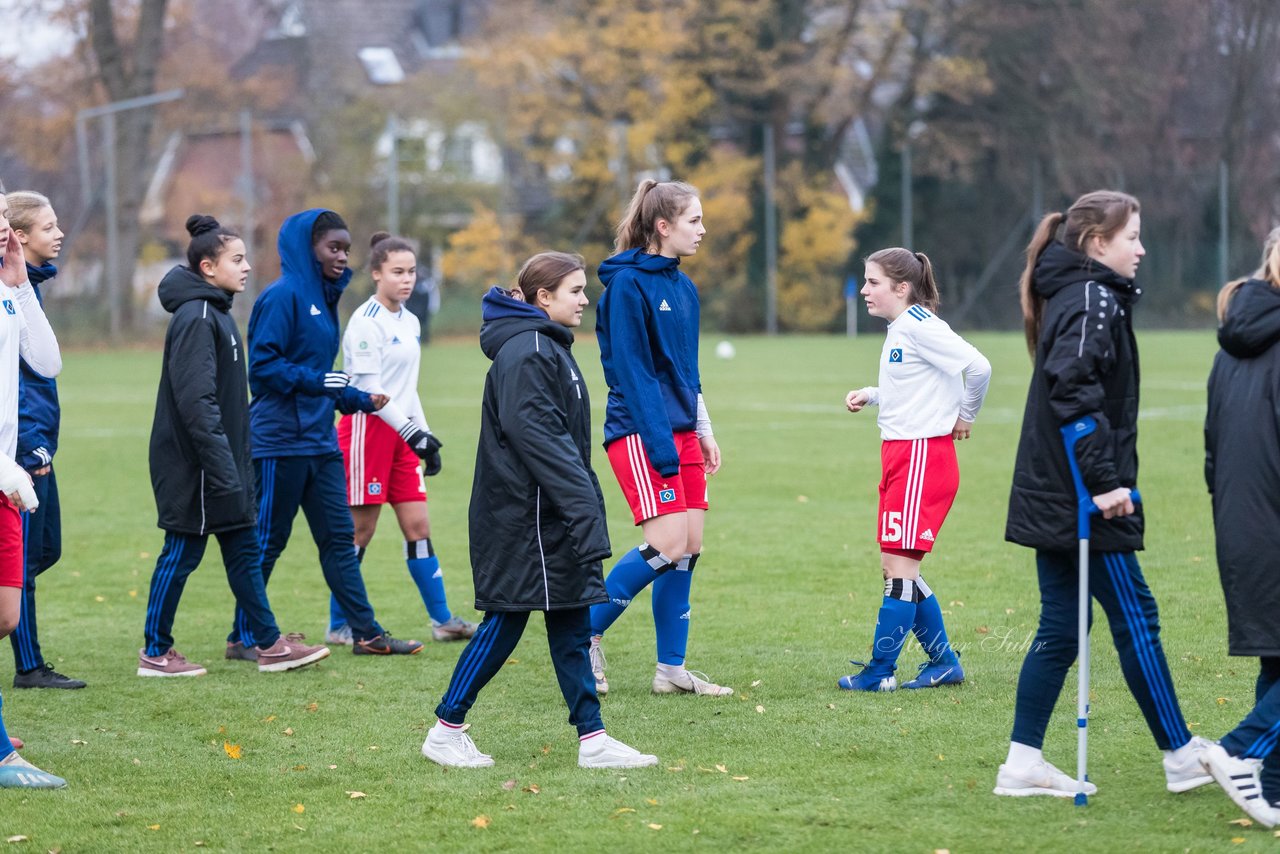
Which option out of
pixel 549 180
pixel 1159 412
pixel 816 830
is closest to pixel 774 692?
pixel 816 830

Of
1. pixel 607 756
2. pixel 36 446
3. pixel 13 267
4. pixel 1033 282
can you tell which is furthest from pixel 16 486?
pixel 1033 282

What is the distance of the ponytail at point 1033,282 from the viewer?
5.00 meters

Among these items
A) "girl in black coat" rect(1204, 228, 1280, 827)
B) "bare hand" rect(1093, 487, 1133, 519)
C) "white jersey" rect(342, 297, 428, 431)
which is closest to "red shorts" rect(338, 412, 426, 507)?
"white jersey" rect(342, 297, 428, 431)

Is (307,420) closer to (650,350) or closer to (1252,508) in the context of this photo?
(650,350)

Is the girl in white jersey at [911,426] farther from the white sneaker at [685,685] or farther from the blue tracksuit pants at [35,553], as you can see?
the blue tracksuit pants at [35,553]

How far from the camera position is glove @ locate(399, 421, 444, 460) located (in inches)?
298

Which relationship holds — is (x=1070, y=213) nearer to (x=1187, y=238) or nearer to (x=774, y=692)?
(x=774, y=692)

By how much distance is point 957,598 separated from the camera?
8.58 m

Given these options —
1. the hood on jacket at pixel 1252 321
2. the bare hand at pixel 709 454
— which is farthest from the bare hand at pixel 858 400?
the hood on jacket at pixel 1252 321

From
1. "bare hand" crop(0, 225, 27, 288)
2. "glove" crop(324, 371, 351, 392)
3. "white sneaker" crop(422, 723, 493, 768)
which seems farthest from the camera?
"glove" crop(324, 371, 351, 392)

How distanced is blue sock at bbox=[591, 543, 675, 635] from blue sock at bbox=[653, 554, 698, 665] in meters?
0.07

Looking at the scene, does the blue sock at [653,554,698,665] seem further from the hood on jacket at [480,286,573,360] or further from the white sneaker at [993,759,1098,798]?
the white sneaker at [993,759,1098,798]

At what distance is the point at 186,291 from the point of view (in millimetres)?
7105

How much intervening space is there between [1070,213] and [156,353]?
34.4 meters
